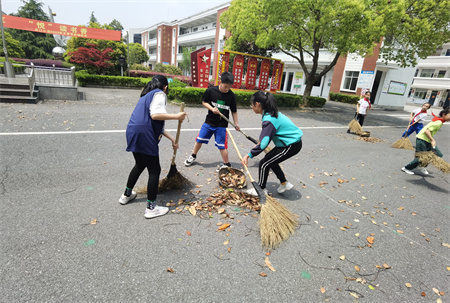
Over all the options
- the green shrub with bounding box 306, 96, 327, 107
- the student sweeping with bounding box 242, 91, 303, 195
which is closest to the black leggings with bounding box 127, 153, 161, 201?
the student sweeping with bounding box 242, 91, 303, 195

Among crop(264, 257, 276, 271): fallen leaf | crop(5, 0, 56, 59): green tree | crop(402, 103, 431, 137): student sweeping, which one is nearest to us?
crop(264, 257, 276, 271): fallen leaf

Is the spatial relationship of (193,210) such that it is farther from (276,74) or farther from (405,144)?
(276,74)

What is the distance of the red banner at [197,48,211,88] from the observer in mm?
14623

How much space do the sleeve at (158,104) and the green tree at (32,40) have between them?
1789 inches

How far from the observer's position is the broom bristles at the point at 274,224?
279 centimetres

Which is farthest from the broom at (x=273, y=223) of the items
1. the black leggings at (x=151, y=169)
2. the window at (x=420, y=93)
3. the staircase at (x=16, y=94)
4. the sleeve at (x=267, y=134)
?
the window at (x=420, y=93)

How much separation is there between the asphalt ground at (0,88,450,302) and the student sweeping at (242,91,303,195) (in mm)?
763

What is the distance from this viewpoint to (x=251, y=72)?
17.0 m

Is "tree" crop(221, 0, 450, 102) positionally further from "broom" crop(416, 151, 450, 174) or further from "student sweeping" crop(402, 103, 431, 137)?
"broom" crop(416, 151, 450, 174)

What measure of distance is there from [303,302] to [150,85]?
2810mm

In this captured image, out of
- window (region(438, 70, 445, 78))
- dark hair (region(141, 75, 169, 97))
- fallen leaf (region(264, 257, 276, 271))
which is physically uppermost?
window (region(438, 70, 445, 78))

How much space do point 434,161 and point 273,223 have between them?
4348 millimetres

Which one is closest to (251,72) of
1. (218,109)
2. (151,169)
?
(218,109)

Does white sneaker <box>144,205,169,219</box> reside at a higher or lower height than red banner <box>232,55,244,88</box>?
lower
